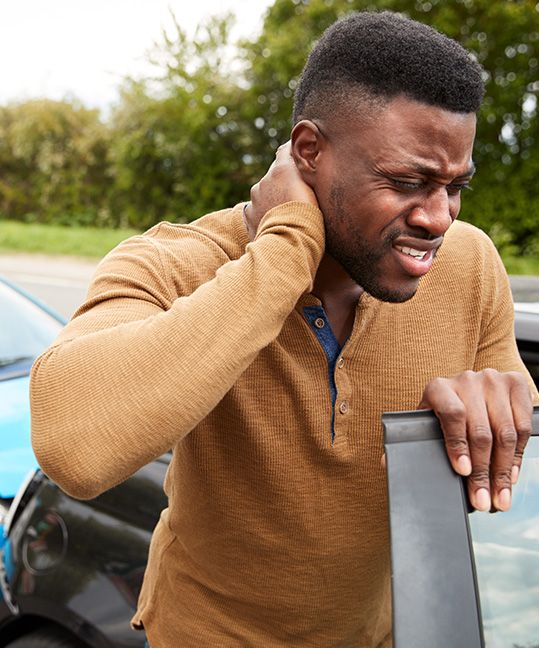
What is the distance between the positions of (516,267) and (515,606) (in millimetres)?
12370

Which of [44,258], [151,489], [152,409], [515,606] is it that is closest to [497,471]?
[515,606]

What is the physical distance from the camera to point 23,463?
274 centimetres

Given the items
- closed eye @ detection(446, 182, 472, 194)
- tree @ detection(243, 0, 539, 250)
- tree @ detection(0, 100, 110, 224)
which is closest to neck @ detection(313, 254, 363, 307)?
closed eye @ detection(446, 182, 472, 194)

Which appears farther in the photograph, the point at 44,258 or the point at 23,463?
the point at 44,258

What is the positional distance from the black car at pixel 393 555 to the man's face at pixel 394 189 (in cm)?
33

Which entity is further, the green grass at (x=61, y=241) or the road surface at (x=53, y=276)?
the green grass at (x=61, y=241)

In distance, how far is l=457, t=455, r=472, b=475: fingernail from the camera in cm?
104

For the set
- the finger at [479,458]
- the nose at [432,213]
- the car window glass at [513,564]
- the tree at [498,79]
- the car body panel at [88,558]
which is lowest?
the tree at [498,79]

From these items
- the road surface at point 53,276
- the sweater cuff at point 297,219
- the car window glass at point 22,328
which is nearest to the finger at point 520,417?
the sweater cuff at point 297,219

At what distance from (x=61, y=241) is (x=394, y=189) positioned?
61.1 feet

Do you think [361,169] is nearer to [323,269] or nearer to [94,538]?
[323,269]

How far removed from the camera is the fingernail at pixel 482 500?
1045 millimetres

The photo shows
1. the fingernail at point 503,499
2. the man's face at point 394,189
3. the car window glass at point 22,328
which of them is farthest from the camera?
the car window glass at point 22,328

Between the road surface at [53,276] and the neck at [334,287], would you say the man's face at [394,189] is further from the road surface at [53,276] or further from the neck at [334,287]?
the road surface at [53,276]
